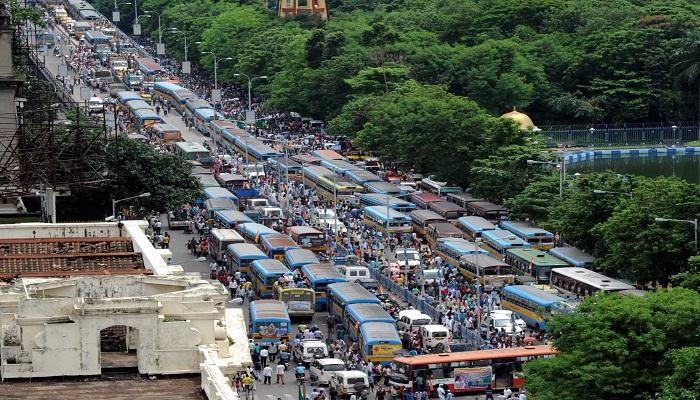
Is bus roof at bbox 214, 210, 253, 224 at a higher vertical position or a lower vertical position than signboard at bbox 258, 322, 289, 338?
higher

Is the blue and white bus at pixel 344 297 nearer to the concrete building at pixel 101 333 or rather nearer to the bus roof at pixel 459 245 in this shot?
the bus roof at pixel 459 245

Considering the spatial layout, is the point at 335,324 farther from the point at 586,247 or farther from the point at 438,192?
the point at 438,192

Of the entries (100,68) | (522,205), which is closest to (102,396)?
(522,205)

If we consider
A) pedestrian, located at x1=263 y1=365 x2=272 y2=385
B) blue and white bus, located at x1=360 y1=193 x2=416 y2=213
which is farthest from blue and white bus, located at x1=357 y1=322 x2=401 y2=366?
blue and white bus, located at x1=360 y1=193 x2=416 y2=213

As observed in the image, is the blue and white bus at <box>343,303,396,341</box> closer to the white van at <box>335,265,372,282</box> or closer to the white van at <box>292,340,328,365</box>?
the white van at <box>292,340,328,365</box>

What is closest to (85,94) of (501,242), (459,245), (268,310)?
(501,242)
